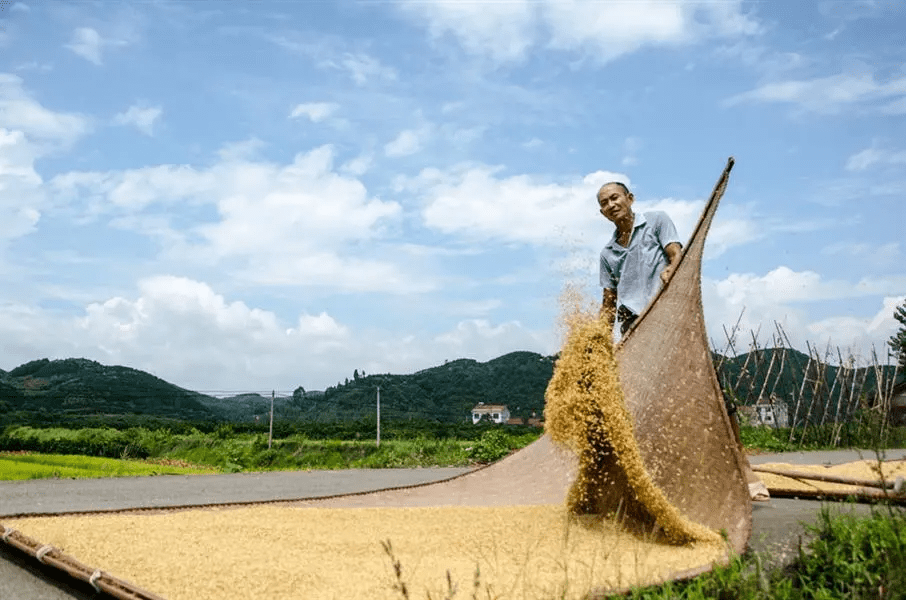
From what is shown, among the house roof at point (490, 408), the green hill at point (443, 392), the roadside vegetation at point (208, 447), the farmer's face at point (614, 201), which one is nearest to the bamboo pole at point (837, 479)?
the farmer's face at point (614, 201)


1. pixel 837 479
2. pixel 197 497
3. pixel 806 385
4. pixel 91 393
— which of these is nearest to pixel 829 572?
pixel 837 479

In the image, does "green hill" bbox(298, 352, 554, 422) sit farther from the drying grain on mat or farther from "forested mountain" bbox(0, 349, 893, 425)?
the drying grain on mat

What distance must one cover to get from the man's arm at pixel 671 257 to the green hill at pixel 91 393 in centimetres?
2758

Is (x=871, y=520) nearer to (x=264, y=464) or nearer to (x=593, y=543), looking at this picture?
(x=593, y=543)

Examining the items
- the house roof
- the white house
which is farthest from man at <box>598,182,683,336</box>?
the house roof

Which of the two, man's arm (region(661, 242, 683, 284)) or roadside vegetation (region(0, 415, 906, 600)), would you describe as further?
man's arm (region(661, 242, 683, 284))

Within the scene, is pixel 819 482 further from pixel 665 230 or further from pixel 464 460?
pixel 464 460

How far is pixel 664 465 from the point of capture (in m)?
4.13

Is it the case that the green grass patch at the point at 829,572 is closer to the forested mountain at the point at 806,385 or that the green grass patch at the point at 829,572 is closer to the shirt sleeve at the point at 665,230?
the shirt sleeve at the point at 665,230

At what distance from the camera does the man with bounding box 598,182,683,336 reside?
4.95 meters

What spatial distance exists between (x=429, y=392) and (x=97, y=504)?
38252 millimetres

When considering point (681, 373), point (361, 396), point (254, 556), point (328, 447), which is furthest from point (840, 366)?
point (361, 396)

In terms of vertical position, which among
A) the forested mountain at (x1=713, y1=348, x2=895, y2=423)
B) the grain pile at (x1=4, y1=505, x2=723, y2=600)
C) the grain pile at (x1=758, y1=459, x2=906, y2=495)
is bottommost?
the grain pile at (x1=4, y1=505, x2=723, y2=600)

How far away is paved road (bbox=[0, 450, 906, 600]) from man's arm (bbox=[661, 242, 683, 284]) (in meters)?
1.54
